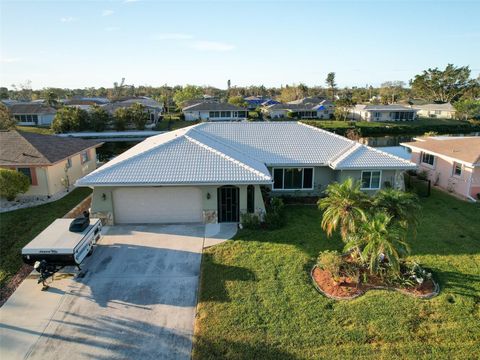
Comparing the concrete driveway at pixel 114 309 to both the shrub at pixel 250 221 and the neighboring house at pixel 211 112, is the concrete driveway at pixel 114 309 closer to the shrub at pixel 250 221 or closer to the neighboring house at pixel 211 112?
the shrub at pixel 250 221

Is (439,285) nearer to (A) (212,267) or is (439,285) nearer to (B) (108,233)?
(A) (212,267)

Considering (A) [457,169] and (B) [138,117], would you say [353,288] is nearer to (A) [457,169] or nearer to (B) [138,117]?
(A) [457,169]

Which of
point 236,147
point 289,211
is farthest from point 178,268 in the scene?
point 236,147

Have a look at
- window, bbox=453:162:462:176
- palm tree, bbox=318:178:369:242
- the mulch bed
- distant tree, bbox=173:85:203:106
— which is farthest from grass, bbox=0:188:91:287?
distant tree, bbox=173:85:203:106

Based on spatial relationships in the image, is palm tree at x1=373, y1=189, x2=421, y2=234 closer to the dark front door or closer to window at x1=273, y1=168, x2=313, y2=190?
the dark front door

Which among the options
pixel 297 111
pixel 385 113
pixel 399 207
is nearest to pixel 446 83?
pixel 385 113

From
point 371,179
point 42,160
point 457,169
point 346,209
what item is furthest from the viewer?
point 457,169
